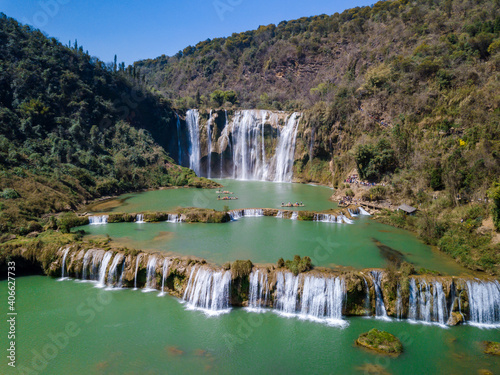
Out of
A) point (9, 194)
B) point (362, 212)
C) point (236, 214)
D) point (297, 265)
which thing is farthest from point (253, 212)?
point (9, 194)

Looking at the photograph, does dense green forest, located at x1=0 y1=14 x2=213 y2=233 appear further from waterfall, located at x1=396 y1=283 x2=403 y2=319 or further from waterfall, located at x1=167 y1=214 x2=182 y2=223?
waterfall, located at x1=396 y1=283 x2=403 y2=319

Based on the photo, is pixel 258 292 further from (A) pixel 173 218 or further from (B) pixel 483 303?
(A) pixel 173 218

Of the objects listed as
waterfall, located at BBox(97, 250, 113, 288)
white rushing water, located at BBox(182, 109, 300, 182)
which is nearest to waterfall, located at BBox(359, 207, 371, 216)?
waterfall, located at BBox(97, 250, 113, 288)

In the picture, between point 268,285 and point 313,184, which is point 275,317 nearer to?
point 268,285

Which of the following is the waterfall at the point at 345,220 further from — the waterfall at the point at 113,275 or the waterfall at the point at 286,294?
the waterfall at the point at 113,275

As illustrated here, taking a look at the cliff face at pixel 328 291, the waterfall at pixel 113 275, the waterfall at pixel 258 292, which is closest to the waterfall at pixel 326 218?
the cliff face at pixel 328 291

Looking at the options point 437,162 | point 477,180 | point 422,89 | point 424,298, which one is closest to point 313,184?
point 422,89

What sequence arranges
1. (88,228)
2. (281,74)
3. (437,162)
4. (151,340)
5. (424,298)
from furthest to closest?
(281,74) < (437,162) < (88,228) < (424,298) < (151,340)
